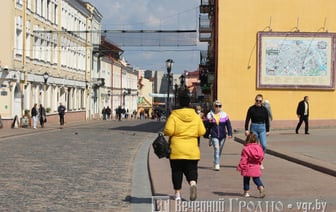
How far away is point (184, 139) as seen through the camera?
28.4 ft

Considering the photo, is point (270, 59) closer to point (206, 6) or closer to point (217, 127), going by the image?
point (206, 6)

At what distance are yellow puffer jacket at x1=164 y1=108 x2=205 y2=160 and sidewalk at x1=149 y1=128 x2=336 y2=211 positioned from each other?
31.3 inches

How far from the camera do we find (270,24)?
3031cm

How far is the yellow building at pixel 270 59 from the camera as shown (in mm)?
30047

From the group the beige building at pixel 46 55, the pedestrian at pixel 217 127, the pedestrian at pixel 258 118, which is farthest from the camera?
the beige building at pixel 46 55

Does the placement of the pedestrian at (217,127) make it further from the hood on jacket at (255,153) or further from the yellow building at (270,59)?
the yellow building at (270,59)

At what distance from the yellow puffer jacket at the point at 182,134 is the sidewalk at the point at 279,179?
79 centimetres

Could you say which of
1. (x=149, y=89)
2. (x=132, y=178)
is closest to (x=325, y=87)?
(x=132, y=178)

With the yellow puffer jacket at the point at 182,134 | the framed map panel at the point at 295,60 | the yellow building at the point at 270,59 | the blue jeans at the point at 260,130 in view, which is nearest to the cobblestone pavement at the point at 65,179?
the yellow puffer jacket at the point at 182,134

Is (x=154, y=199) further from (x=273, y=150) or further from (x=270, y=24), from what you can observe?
(x=270, y=24)

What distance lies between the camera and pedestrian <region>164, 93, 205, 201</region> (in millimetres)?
8641

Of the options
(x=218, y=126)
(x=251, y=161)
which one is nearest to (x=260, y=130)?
(x=218, y=126)

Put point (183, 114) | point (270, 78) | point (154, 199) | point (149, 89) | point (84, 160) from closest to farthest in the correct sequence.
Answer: point (183, 114), point (154, 199), point (84, 160), point (270, 78), point (149, 89)

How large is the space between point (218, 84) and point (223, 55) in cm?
152
